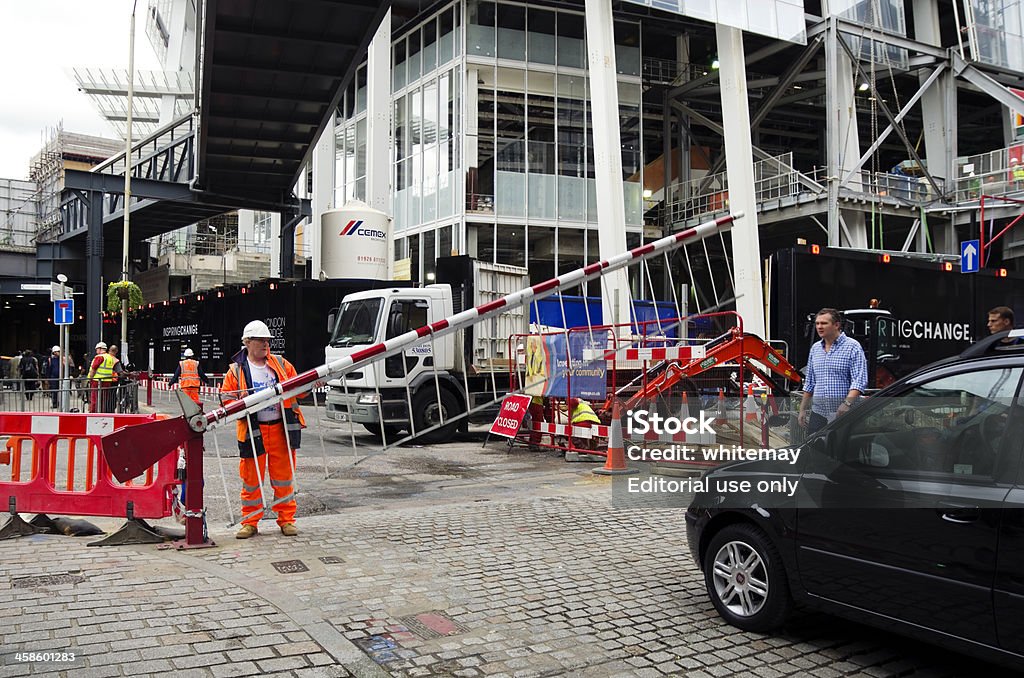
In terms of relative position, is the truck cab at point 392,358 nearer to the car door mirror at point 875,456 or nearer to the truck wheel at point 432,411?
the truck wheel at point 432,411

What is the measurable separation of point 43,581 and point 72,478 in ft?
5.92

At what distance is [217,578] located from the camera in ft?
18.5

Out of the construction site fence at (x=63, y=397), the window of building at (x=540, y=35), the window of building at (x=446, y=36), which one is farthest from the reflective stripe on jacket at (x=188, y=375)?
the window of building at (x=540, y=35)

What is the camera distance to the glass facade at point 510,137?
2683 cm

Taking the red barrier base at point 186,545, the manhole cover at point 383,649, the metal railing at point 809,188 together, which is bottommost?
the manhole cover at point 383,649

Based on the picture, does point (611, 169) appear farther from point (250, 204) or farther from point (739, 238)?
point (250, 204)

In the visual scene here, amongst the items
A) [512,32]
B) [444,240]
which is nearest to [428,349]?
[444,240]

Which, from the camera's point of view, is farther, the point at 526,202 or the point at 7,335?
the point at 7,335

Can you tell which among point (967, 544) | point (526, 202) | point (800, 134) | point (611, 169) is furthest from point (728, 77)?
point (967, 544)

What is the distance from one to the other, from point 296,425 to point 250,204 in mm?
27992

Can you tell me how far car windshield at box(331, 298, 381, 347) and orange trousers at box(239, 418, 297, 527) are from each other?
6972 millimetres

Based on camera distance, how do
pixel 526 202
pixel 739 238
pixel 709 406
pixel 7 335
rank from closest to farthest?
pixel 709 406
pixel 739 238
pixel 526 202
pixel 7 335

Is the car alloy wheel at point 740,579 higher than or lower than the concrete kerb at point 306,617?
higher

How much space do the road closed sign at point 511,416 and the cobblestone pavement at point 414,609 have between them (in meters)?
4.38
